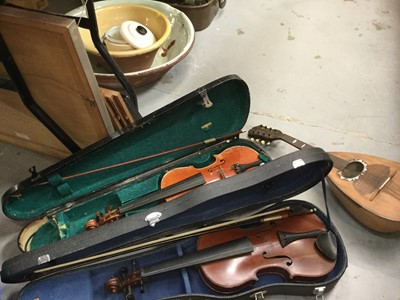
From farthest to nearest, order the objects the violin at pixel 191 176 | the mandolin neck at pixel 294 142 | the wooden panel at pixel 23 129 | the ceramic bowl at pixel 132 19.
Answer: the ceramic bowl at pixel 132 19, the mandolin neck at pixel 294 142, the wooden panel at pixel 23 129, the violin at pixel 191 176

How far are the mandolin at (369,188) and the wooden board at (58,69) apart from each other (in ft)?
2.74

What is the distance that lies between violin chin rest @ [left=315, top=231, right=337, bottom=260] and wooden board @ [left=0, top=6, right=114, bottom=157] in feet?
2.70

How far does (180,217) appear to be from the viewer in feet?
3.35

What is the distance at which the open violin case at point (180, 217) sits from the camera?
100 centimetres

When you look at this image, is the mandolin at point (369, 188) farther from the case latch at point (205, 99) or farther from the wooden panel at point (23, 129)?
the wooden panel at point (23, 129)

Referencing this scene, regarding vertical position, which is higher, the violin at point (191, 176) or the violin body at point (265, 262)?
the violin at point (191, 176)

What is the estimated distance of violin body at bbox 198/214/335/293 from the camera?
1072mm

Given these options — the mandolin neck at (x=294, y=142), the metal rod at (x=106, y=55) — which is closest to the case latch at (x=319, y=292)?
the mandolin neck at (x=294, y=142)

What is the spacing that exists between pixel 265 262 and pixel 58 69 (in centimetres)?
87

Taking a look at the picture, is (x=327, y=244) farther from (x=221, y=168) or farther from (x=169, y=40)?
(x=169, y=40)

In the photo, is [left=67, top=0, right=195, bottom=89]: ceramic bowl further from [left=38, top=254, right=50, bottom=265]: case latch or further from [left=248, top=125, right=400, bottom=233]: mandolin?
[left=38, top=254, right=50, bottom=265]: case latch

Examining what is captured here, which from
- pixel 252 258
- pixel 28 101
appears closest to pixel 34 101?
pixel 28 101

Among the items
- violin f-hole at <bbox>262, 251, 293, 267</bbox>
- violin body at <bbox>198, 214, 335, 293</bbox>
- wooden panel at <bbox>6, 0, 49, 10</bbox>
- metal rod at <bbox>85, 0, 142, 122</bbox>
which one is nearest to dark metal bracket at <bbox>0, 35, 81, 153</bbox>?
metal rod at <bbox>85, 0, 142, 122</bbox>

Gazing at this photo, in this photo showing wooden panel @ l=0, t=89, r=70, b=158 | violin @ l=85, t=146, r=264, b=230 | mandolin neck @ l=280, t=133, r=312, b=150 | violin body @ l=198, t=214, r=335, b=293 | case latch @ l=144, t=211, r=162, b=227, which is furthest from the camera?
mandolin neck @ l=280, t=133, r=312, b=150
